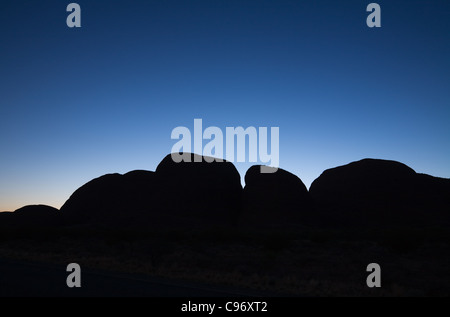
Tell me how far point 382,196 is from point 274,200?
18866 millimetres

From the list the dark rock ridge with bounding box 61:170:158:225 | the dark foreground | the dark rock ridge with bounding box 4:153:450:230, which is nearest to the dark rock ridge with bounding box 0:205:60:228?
the dark rock ridge with bounding box 4:153:450:230

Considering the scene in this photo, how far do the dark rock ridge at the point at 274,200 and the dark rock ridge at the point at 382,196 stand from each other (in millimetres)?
4761

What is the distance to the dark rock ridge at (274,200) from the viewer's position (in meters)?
49.0

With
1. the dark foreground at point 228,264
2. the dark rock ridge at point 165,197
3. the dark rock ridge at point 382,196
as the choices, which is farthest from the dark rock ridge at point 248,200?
the dark foreground at point 228,264

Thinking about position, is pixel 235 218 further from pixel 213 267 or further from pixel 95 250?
pixel 213 267

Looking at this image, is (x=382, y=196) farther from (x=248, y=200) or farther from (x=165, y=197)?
(x=165, y=197)

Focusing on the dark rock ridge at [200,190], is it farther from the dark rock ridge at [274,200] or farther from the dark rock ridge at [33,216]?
the dark rock ridge at [33,216]

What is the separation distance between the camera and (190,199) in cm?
5391

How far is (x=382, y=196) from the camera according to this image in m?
55.6
